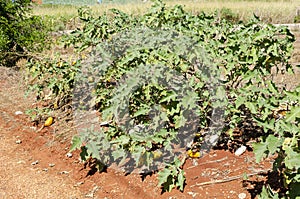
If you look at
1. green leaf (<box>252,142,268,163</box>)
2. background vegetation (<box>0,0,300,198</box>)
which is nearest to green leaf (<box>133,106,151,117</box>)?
background vegetation (<box>0,0,300,198</box>)

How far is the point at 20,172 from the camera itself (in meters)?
3.42

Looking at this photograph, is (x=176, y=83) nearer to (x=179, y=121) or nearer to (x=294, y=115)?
(x=179, y=121)

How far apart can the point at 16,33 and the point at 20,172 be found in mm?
Result: 4725

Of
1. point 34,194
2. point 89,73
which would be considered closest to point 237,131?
point 89,73

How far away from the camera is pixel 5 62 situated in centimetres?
768

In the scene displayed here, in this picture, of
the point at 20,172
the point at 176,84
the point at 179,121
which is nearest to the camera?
the point at 179,121

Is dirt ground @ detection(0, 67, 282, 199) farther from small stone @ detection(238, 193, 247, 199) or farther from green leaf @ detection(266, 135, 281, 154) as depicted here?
green leaf @ detection(266, 135, 281, 154)

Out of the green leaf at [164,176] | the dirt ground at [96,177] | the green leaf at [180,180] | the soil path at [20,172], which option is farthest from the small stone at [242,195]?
the soil path at [20,172]

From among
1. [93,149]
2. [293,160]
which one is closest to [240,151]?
[93,149]

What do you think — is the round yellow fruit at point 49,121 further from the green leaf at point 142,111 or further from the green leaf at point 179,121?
the green leaf at point 179,121

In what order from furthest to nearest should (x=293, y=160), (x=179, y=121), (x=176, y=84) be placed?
1. (x=176, y=84)
2. (x=179, y=121)
3. (x=293, y=160)

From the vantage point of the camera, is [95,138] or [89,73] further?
[89,73]

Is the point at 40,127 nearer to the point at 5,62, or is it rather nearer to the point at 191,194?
the point at 191,194

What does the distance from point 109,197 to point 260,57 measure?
1514 millimetres
